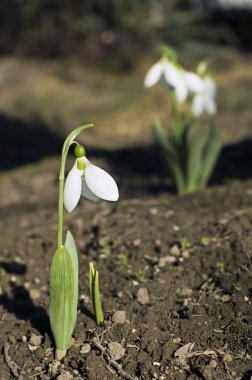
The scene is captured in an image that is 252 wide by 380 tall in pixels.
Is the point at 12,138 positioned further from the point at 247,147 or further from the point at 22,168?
the point at 247,147

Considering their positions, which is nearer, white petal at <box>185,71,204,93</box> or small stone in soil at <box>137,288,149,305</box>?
small stone in soil at <box>137,288,149,305</box>

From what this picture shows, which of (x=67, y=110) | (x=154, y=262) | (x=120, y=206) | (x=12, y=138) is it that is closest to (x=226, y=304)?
(x=154, y=262)

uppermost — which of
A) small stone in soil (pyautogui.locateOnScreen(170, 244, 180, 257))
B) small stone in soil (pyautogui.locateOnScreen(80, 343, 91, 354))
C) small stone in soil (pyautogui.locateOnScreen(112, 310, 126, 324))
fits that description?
small stone in soil (pyautogui.locateOnScreen(80, 343, 91, 354))

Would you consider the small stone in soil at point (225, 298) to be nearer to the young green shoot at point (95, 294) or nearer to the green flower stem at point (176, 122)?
the young green shoot at point (95, 294)

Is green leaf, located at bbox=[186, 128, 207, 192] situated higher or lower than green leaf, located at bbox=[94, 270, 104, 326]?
lower

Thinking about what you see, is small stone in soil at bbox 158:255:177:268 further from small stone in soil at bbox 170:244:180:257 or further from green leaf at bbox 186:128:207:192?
green leaf at bbox 186:128:207:192

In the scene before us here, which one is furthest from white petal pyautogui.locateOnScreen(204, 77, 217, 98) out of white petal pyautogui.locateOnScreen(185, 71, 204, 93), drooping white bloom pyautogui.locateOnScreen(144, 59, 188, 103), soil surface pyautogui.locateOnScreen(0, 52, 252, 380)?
soil surface pyautogui.locateOnScreen(0, 52, 252, 380)
